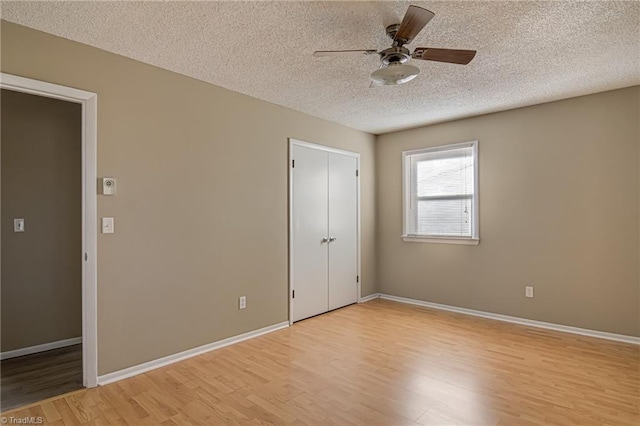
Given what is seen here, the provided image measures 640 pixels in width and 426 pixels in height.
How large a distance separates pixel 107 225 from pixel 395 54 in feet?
7.91

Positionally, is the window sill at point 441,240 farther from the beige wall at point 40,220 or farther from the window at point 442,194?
the beige wall at point 40,220

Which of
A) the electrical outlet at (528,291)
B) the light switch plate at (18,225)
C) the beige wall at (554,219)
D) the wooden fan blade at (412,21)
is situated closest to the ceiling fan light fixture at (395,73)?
the wooden fan blade at (412,21)

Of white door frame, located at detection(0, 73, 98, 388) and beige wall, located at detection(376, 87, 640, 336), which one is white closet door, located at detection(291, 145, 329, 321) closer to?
beige wall, located at detection(376, 87, 640, 336)

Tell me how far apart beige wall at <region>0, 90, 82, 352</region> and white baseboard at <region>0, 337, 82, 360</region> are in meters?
0.04

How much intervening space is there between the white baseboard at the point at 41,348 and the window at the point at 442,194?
13.5 ft

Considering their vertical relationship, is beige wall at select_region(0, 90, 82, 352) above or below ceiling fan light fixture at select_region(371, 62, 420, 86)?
below

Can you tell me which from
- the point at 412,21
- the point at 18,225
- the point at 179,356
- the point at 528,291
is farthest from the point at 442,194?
the point at 18,225

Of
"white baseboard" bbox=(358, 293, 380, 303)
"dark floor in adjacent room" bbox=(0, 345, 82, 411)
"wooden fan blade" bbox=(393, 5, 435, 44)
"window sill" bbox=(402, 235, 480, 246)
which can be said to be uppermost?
"wooden fan blade" bbox=(393, 5, 435, 44)

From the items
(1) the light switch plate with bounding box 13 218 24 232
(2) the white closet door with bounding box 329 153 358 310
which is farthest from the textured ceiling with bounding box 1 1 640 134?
(1) the light switch plate with bounding box 13 218 24 232

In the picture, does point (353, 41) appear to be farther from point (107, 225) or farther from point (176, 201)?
point (107, 225)

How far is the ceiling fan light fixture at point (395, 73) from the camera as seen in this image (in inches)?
89.0

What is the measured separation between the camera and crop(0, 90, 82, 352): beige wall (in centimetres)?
319

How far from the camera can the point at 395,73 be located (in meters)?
2.29

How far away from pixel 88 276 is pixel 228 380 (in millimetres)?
1283
